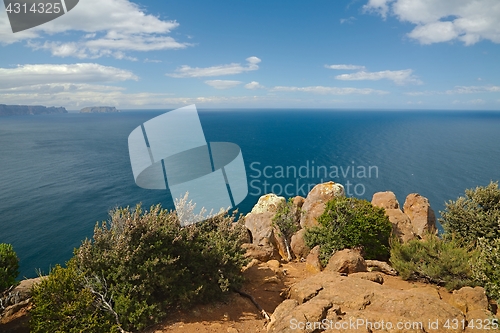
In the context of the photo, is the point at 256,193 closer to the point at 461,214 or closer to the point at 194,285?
the point at 461,214

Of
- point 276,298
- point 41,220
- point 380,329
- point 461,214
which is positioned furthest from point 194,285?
point 41,220

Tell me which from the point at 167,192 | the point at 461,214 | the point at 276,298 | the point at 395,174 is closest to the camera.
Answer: the point at 276,298

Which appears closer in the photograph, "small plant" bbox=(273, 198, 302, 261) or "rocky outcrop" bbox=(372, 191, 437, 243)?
"small plant" bbox=(273, 198, 302, 261)

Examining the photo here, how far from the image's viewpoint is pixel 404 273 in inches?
440

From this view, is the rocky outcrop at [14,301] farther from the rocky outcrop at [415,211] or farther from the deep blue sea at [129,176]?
Result: the rocky outcrop at [415,211]

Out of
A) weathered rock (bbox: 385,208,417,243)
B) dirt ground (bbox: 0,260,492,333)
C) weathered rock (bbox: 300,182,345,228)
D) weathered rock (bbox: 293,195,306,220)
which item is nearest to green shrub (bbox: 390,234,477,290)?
dirt ground (bbox: 0,260,492,333)

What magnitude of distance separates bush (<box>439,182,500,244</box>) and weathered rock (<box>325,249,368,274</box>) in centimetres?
696

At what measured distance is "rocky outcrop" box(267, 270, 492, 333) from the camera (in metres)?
6.50

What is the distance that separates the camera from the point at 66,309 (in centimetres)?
717

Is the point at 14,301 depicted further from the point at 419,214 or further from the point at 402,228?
the point at 419,214

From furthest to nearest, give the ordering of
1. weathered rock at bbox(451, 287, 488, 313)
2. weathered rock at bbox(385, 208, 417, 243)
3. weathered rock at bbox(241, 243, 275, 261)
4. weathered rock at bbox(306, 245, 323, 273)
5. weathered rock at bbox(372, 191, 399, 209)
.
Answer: weathered rock at bbox(372, 191, 399, 209), weathered rock at bbox(385, 208, 417, 243), weathered rock at bbox(241, 243, 275, 261), weathered rock at bbox(306, 245, 323, 273), weathered rock at bbox(451, 287, 488, 313)

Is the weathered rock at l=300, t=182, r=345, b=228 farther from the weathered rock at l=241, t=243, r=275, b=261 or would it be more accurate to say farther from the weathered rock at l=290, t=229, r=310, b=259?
the weathered rock at l=241, t=243, r=275, b=261

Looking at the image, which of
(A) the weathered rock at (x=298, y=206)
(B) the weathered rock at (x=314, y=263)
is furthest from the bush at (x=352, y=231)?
(A) the weathered rock at (x=298, y=206)

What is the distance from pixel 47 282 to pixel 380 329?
8260 mm
